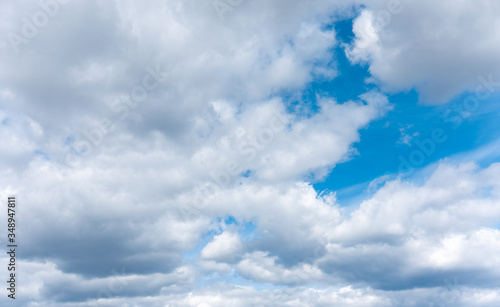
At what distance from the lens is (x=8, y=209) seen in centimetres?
11025

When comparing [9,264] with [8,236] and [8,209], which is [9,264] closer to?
[8,236]

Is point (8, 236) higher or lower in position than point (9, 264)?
higher

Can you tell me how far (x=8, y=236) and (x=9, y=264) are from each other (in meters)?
10.5

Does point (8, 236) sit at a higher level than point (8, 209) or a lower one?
lower

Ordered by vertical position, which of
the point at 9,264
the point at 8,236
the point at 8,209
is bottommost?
the point at 9,264

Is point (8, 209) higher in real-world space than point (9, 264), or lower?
higher

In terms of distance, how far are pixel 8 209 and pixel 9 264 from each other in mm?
20369

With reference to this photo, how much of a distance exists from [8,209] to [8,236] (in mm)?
9926

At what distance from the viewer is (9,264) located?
109m

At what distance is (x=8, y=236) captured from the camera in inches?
4291

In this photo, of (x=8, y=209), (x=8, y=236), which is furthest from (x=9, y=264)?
(x=8, y=209)
